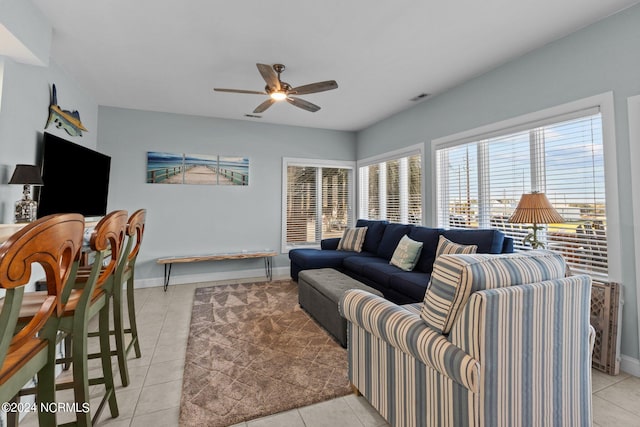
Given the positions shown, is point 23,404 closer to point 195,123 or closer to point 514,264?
point 514,264

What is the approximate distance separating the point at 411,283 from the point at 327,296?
88 cm

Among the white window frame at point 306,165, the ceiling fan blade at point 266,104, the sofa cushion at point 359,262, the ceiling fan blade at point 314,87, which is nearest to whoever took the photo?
the ceiling fan blade at point 314,87

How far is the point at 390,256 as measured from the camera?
4.06 m

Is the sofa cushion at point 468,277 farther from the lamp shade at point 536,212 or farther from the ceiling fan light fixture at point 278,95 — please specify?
the ceiling fan light fixture at point 278,95

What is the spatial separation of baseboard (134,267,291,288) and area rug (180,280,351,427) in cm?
123

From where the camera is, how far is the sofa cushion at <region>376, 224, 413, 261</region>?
4.05m

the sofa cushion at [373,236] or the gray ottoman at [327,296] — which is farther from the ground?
the sofa cushion at [373,236]

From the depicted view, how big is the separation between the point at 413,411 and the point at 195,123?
487cm

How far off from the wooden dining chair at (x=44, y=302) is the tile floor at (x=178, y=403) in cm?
82

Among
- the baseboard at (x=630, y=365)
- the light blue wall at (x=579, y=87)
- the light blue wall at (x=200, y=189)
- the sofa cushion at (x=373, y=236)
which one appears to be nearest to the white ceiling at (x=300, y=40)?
the light blue wall at (x=579, y=87)

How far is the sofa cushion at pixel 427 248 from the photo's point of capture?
11.0ft

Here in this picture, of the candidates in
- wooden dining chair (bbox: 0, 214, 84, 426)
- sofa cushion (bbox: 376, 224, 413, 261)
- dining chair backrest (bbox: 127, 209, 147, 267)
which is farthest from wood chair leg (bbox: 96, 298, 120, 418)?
sofa cushion (bbox: 376, 224, 413, 261)

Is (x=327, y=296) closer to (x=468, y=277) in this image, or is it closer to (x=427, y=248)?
(x=427, y=248)

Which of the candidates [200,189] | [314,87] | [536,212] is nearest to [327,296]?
[536,212]
